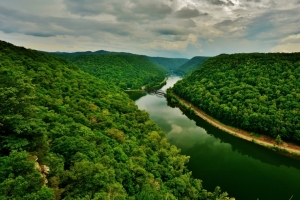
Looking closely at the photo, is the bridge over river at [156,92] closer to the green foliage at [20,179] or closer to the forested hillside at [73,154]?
the forested hillside at [73,154]

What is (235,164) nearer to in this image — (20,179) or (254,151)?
(254,151)

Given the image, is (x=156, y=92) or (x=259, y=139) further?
(x=156, y=92)

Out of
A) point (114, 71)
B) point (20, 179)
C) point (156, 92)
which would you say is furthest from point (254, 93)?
point (114, 71)

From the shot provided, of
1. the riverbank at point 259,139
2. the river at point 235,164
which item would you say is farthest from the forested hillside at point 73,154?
the riverbank at point 259,139

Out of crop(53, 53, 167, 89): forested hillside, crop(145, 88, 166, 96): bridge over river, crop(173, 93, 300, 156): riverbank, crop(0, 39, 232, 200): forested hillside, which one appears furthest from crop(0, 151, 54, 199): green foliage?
crop(53, 53, 167, 89): forested hillside

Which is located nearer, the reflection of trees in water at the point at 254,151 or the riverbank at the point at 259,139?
the reflection of trees in water at the point at 254,151

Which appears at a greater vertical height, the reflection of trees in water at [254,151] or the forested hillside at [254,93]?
the forested hillside at [254,93]
